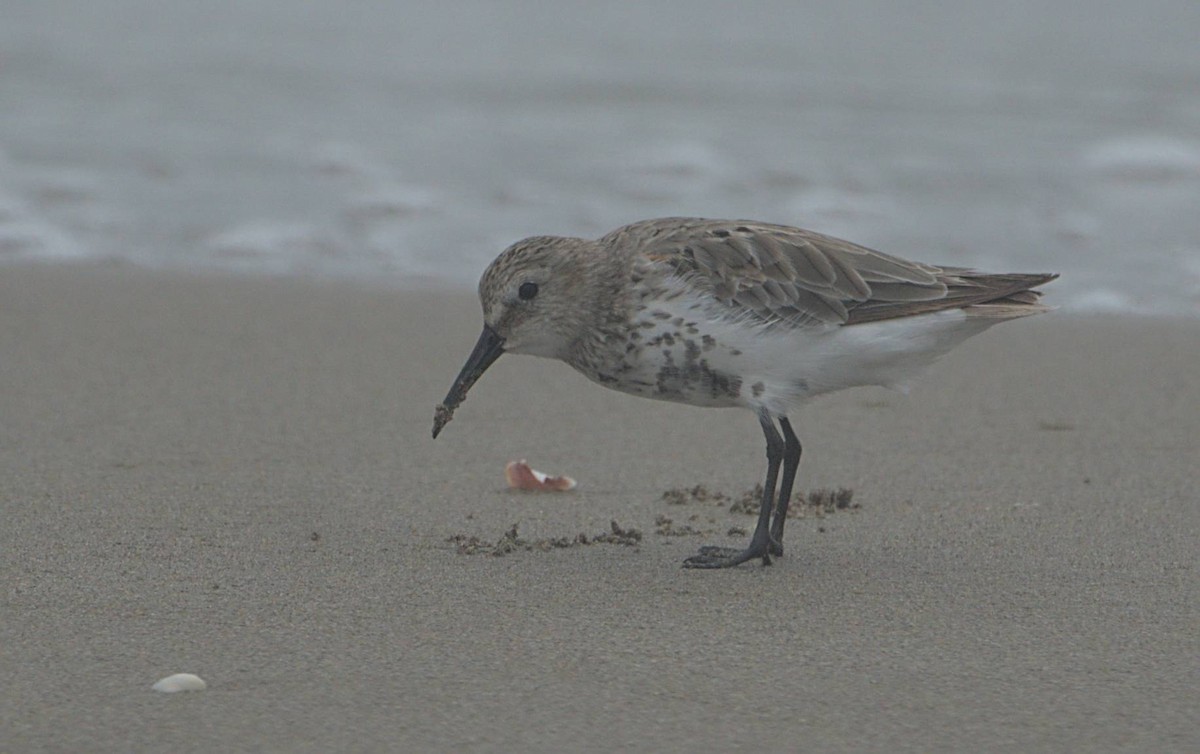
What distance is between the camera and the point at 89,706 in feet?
10.0

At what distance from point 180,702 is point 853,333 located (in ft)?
6.96

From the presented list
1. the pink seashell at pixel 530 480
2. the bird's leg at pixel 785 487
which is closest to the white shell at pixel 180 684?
the bird's leg at pixel 785 487

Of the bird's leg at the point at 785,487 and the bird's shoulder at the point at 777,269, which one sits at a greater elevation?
the bird's shoulder at the point at 777,269

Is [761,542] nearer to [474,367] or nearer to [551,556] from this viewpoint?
[551,556]

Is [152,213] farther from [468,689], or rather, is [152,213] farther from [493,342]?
[468,689]

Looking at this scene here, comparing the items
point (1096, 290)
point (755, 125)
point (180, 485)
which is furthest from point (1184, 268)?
point (180, 485)

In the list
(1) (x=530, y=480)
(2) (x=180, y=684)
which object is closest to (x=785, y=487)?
Answer: (1) (x=530, y=480)

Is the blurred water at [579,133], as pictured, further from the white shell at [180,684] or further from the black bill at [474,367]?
the white shell at [180,684]

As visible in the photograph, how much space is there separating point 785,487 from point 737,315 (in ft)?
1.77

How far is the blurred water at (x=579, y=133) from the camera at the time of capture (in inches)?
366

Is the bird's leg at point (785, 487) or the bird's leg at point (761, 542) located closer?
the bird's leg at point (761, 542)

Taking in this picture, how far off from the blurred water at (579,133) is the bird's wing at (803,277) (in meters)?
4.07

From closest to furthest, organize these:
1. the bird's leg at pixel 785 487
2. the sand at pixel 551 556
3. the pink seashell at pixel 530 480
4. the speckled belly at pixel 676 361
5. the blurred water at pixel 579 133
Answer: the sand at pixel 551 556, the speckled belly at pixel 676 361, the bird's leg at pixel 785 487, the pink seashell at pixel 530 480, the blurred water at pixel 579 133

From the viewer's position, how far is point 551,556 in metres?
4.30
